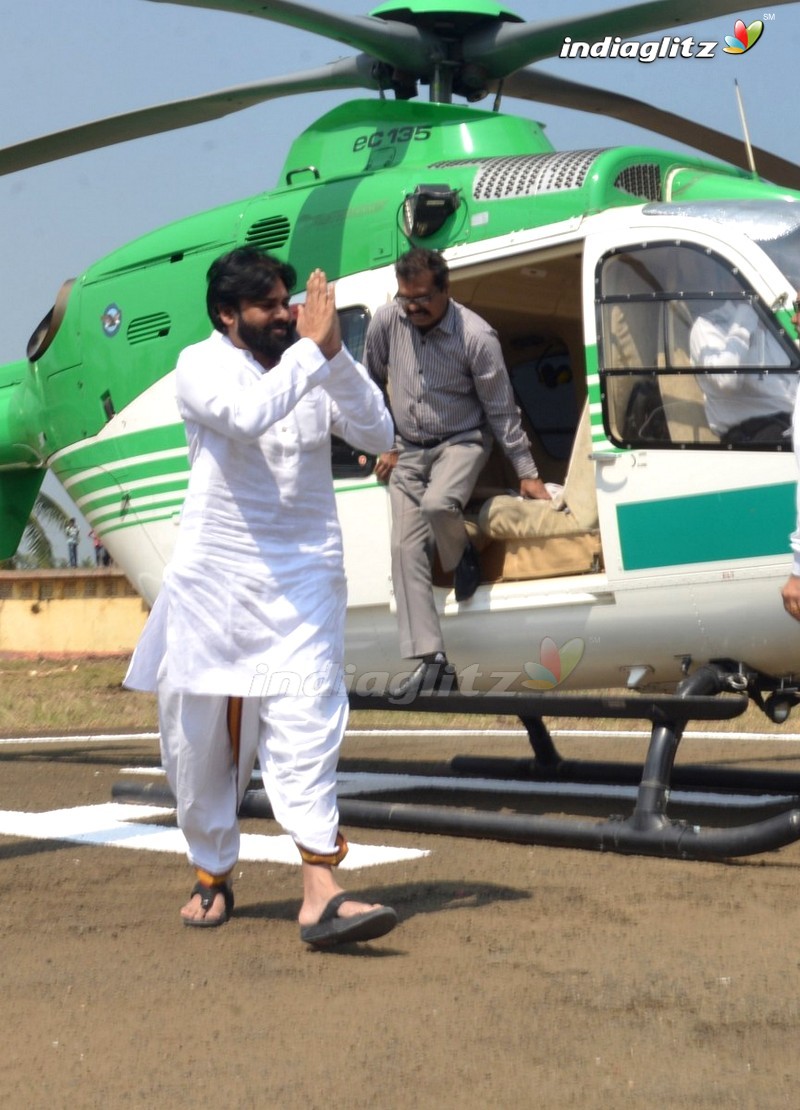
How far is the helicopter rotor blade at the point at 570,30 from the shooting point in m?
6.32

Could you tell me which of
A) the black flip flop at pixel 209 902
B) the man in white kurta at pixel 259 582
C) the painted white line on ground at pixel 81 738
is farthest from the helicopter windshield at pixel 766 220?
the painted white line on ground at pixel 81 738

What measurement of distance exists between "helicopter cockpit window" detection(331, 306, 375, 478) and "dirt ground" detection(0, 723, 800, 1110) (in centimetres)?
189

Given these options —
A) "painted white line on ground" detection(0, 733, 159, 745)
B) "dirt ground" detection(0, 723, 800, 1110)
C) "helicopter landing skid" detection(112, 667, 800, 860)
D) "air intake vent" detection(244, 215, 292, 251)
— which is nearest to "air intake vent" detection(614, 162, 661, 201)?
"air intake vent" detection(244, 215, 292, 251)

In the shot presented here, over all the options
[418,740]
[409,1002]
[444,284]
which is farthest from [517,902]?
[418,740]

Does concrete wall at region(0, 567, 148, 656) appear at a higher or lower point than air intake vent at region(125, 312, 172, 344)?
lower

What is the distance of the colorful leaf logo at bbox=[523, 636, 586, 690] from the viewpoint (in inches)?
240

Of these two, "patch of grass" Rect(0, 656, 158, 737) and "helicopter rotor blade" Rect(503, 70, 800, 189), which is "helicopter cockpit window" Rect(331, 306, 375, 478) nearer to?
"helicopter rotor blade" Rect(503, 70, 800, 189)

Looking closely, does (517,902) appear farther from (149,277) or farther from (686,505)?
(149,277)

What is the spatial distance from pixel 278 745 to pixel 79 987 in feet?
2.82

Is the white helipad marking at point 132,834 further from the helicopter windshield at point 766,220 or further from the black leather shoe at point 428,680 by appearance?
the helicopter windshield at point 766,220

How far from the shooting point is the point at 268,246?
7.08 meters

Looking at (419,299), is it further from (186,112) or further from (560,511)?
(186,112)

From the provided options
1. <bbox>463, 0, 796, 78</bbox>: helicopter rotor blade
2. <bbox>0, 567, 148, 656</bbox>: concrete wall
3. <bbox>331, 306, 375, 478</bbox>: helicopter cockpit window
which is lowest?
<bbox>0, 567, 148, 656</bbox>: concrete wall

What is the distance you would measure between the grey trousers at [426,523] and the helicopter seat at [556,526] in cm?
17
